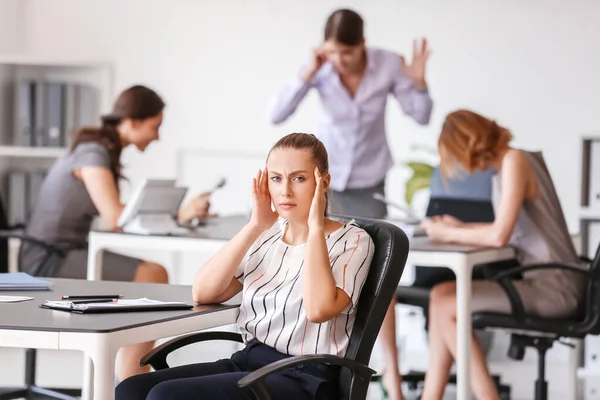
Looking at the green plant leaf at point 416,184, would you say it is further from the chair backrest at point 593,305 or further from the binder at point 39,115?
the binder at point 39,115

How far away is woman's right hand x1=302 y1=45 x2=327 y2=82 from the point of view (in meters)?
4.35

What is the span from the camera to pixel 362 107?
451cm

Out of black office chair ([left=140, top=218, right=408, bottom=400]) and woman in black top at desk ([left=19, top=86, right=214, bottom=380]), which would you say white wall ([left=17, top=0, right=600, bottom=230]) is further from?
black office chair ([left=140, top=218, right=408, bottom=400])

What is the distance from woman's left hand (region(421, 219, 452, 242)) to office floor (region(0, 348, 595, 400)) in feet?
3.03

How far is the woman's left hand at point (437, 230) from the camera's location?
377 centimetres

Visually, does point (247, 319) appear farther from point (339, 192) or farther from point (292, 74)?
point (292, 74)

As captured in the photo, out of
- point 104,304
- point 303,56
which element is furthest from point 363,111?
point 104,304

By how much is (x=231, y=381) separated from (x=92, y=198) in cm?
198

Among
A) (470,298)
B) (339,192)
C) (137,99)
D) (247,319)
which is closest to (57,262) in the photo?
(137,99)

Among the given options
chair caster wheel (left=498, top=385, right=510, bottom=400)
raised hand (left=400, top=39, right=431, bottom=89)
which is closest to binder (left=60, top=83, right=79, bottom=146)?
raised hand (left=400, top=39, right=431, bottom=89)

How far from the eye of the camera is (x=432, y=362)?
3.86 meters

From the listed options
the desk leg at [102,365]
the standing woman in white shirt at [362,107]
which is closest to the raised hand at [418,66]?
the standing woman in white shirt at [362,107]

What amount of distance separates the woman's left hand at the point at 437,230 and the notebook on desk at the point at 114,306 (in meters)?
1.65

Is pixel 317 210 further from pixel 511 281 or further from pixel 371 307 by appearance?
pixel 511 281
